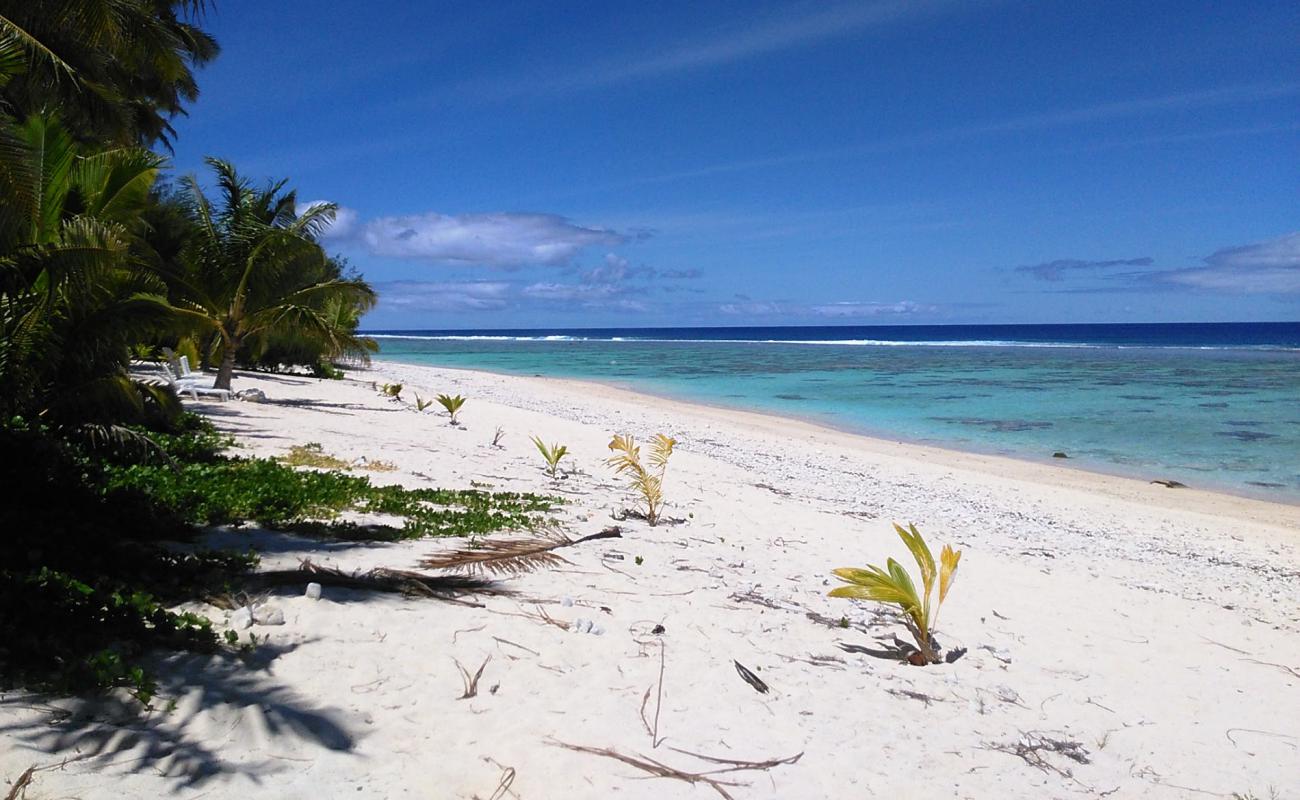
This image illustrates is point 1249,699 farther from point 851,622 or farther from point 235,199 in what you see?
point 235,199

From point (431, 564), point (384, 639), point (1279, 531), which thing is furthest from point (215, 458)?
point (1279, 531)

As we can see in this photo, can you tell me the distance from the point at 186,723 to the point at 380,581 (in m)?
1.55

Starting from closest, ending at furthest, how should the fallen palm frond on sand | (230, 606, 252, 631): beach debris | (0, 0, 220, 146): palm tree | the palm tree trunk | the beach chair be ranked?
1. (230, 606, 252, 631): beach debris
2. the fallen palm frond on sand
3. (0, 0, 220, 146): palm tree
4. the beach chair
5. the palm tree trunk

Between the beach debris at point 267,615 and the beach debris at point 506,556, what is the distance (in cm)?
104

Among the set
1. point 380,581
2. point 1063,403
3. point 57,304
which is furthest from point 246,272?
point 1063,403

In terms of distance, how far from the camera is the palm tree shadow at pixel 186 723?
262 centimetres

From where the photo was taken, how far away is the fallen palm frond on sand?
4.25 metres

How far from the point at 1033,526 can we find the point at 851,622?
557 cm

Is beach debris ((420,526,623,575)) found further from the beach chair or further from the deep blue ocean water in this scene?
the deep blue ocean water

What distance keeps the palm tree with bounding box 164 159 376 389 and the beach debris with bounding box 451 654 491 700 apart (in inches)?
483

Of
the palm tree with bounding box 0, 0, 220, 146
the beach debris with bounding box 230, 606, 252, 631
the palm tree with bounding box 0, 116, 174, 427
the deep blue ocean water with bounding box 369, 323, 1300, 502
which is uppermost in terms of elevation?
the palm tree with bounding box 0, 0, 220, 146

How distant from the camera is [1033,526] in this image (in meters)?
9.58

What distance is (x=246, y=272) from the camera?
555 inches

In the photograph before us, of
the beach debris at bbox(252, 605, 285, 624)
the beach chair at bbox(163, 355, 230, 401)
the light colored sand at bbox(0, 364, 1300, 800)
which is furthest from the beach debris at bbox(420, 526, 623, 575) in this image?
the beach chair at bbox(163, 355, 230, 401)
